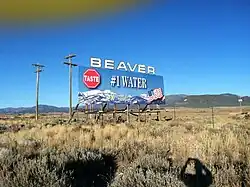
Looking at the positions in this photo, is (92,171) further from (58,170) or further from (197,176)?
(197,176)

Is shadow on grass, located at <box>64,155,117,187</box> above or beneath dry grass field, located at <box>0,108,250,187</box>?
beneath

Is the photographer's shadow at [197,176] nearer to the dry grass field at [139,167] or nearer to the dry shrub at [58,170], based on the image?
the dry grass field at [139,167]

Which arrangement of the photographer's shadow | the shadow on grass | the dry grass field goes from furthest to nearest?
the shadow on grass, the photographer's shadow, the dry grass field

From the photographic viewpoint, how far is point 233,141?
812 centimetres

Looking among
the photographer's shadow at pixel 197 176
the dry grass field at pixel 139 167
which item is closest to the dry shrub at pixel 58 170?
the dry grass field at pixel 139 167

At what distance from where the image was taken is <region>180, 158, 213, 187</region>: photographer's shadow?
5636mm

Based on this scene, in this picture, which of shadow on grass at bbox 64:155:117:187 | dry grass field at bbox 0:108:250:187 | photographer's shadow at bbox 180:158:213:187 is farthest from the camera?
shadow on grass at bbox 64:155:117:187

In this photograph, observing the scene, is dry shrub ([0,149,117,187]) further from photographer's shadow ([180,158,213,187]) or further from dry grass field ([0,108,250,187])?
photographer's shadow ([180,158,213,187])

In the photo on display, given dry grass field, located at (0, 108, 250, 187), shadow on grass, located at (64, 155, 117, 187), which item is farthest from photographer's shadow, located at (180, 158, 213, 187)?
shadow on grass, located at (64, 155, 117, 187)

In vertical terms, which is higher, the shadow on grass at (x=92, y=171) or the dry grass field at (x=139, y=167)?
the dry grass field at (x=139, y=167)

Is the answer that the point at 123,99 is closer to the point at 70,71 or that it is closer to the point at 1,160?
the point at 70,71

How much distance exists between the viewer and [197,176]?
5.94 metres

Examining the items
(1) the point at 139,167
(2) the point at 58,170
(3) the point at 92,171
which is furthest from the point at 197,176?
(2) the point at 58,170

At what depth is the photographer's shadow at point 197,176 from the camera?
5636 millimetres
